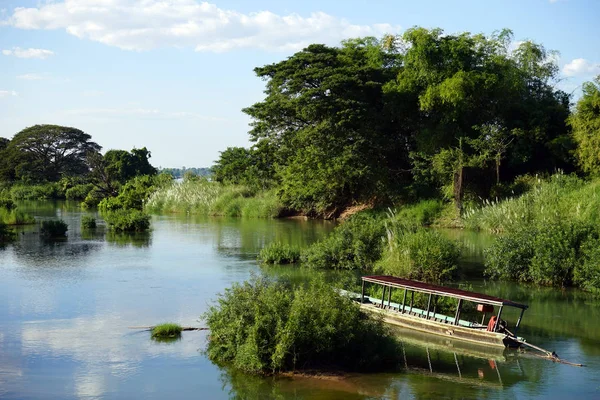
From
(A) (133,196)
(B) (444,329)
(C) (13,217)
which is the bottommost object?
(B) (444,329)

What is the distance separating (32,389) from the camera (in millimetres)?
12828

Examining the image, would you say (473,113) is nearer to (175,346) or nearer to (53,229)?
(53,229)

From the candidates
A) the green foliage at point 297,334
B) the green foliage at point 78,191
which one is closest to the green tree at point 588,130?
the green foliage at point 297,334

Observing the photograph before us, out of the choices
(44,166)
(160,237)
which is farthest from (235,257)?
(44,166)

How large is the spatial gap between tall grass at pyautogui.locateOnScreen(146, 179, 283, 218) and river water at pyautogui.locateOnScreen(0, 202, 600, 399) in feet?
65.3

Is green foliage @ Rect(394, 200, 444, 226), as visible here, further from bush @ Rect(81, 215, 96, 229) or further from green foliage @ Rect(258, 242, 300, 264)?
bush @ Rect(81, 215, 96, 229)

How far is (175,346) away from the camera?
50.5 ft

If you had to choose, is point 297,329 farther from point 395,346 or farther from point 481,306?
point 481,306

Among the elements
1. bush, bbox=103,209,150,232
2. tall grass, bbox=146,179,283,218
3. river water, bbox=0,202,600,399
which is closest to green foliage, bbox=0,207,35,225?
bush, bbox=103,209,150,232

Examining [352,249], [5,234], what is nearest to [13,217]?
[5,234]

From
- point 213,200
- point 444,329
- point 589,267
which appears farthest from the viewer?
point 213,200

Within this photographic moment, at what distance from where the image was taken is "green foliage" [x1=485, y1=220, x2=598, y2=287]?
20656 mm

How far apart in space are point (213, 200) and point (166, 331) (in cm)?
3549

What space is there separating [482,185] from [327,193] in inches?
387
